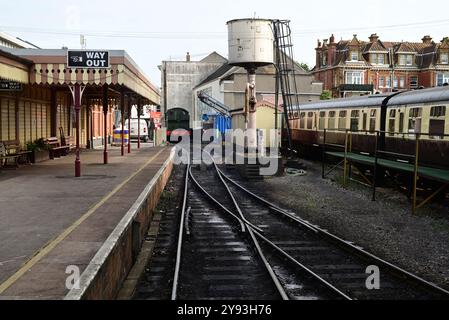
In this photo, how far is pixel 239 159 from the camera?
24.4m

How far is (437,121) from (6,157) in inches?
522

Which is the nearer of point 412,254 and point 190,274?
point 190,274

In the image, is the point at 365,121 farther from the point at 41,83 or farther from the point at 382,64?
the point at 382,64

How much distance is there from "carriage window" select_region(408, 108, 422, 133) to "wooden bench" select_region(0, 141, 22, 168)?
13.1m

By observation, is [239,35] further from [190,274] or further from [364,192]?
[190,274]

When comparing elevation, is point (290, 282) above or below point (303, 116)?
below

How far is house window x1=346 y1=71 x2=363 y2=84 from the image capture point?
209ft

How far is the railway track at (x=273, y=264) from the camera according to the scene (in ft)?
22.7

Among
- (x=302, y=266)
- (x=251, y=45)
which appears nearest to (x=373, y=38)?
(x=251, y=45)

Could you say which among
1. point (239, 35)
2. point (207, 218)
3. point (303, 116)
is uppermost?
point (239, 35)

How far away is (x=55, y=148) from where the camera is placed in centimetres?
2164

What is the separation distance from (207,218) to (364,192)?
21.4 feet

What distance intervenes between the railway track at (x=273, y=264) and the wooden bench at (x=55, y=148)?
34.4 ft
